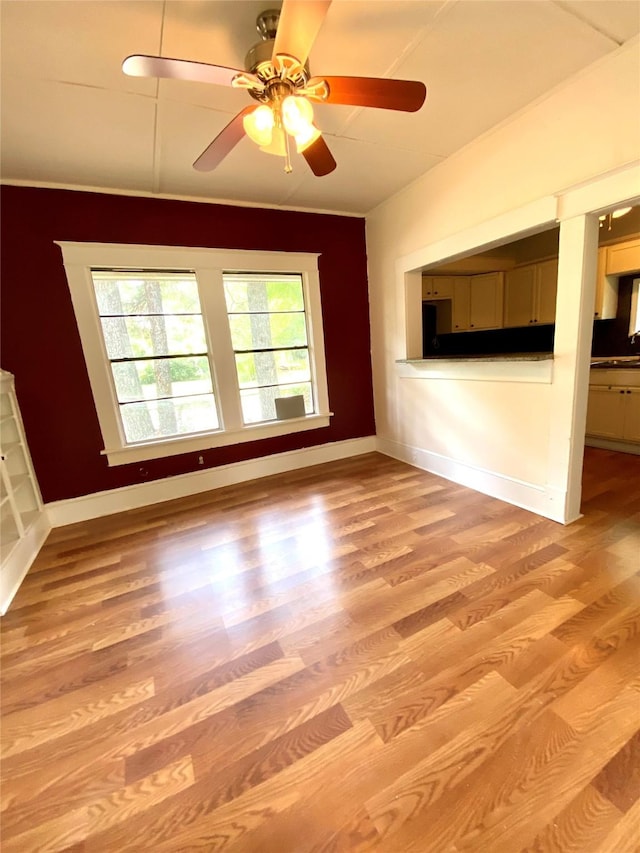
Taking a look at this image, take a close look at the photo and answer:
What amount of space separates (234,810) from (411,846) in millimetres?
521

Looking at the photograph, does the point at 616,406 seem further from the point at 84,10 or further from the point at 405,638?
the point at 84,10

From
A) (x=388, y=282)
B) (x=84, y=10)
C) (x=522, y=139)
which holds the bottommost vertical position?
(x=388, y=282)

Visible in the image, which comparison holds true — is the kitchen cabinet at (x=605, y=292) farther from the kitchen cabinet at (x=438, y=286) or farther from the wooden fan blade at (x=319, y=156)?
the wooden fan blade at (x=319, y=156)

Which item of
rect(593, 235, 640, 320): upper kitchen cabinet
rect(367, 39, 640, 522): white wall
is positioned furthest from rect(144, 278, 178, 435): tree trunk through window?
rect(593, 235, 640, 320): upper kitchen cabinet

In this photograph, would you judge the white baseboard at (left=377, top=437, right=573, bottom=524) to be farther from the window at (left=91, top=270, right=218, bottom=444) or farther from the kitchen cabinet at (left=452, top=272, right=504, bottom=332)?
the kitchen cabinet at (left=452, top=272, right=504, bottom=332)

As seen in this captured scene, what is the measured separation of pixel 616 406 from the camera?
368 cm

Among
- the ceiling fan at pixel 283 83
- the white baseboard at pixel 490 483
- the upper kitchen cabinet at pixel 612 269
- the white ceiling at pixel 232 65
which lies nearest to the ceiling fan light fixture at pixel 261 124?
the ceiling fan at pixel 283 83

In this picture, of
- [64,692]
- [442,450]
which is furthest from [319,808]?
[442,450]

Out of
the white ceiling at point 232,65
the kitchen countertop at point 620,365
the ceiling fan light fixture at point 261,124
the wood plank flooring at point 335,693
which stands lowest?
the wood plank flooring at point 335,693

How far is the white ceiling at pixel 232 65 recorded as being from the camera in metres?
1.42

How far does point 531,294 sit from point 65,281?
208 inches

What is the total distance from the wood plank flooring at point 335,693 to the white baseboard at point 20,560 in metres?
0.09

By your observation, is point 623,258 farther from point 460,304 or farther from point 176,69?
point 176,69

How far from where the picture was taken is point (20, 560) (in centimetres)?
232
